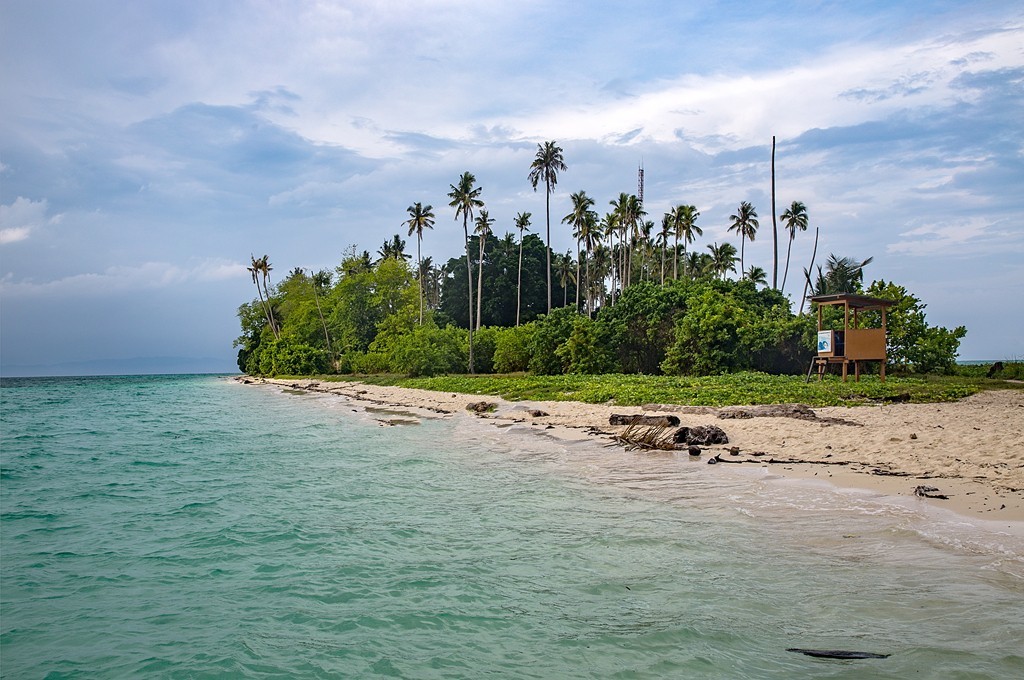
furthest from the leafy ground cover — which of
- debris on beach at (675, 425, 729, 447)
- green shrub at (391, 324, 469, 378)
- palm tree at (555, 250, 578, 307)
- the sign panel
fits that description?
palm tree at (555, 250, 578, 307)

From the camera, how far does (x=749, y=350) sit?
33.6 m

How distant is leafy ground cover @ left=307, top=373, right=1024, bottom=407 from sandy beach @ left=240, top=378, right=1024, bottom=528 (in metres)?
1.14

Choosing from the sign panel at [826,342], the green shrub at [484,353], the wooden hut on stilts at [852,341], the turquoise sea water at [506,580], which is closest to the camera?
the turquoise sea water at [506,580]

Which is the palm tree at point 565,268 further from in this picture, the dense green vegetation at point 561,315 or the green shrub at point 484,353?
the green shrub at point 484,353

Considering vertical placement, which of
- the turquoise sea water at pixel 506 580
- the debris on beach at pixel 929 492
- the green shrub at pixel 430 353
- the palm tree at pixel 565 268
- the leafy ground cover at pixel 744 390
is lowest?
the turquoise sea water at pixel 506 580

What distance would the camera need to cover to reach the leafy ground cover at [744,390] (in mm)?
20578

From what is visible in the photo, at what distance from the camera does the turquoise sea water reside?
16.5 ft

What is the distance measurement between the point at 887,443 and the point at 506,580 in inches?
373

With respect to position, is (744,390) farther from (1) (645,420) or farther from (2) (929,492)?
(2) (929,492)

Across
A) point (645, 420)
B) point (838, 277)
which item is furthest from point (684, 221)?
point (645, 420)

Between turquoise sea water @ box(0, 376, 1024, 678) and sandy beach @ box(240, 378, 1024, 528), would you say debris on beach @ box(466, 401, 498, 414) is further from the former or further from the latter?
turquoise sea water @ box(0, 376, 1024, 678)

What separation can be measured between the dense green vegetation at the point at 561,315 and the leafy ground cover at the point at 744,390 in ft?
3.44

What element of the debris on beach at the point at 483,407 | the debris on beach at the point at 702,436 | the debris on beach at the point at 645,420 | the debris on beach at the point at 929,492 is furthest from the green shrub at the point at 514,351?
the debris on beach at the point at 929,492

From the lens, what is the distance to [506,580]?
6859mm
